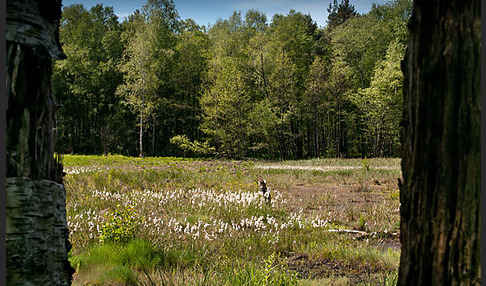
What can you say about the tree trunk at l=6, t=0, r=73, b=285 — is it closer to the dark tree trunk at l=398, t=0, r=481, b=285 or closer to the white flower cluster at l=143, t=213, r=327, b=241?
the dark tree trunk at l=398, t=0, r=481, b=285

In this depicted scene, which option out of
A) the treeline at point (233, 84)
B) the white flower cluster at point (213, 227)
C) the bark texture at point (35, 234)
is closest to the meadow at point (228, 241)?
the white flower cluster at point (213, 227)

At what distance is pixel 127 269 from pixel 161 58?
126 ft

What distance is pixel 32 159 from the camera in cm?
135

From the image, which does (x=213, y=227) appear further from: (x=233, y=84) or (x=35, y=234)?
(x=233, y=84)

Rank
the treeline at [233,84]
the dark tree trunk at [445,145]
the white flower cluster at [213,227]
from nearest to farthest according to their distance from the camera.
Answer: the dark tree trunk at [445,145] → the white flower cluster at [213,227] → the treeline at [233,84]

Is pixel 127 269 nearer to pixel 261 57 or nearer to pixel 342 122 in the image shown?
pixel 261 57

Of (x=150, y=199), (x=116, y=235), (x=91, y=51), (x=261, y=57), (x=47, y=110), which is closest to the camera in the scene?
(x=47, y=110)

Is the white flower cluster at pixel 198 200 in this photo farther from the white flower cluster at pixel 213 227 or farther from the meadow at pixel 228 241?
the white flower cluster at pixel 213 227

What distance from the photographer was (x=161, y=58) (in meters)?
39.0

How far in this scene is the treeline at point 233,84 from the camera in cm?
3575

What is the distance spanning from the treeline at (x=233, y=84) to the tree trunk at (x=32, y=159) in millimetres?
32565

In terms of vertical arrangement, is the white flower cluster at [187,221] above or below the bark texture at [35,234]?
below

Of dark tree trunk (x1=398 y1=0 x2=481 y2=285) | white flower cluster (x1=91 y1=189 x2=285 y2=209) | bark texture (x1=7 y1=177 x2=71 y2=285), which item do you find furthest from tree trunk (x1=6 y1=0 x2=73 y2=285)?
white flower cluster (x1=91 y1=189 x2=285 y2=209)

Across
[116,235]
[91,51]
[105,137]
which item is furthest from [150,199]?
[91,51]
